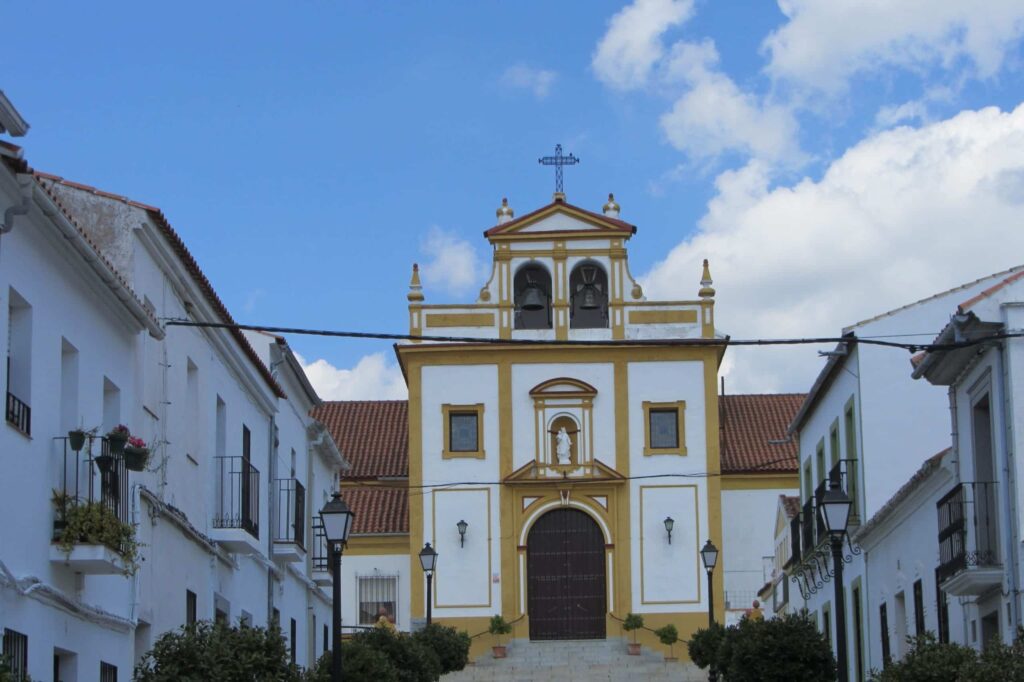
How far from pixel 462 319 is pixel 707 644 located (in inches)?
750

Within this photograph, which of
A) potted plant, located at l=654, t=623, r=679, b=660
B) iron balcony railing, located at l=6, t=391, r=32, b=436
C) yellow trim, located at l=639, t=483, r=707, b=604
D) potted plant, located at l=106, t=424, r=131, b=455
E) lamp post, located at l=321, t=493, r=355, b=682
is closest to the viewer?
iron balcony railing, located at l=6, t=391, r=32, b=436

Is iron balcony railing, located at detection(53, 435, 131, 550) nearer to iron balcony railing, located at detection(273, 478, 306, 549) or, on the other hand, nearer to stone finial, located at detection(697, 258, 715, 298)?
iron balcony railing, located at detection(273, 478, 306, 549)

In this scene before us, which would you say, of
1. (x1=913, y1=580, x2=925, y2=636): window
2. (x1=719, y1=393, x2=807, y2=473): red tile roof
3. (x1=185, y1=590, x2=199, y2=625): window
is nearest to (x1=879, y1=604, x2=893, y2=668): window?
(x1=913, y1=580, x2=925, y2=636): window

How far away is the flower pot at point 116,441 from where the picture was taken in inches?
612

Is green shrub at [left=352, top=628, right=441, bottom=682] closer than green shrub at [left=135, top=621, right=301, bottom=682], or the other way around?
green shrub at [left=135, top=621, right=301, bottom=682]

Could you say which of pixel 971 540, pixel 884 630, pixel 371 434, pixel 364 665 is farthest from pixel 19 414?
pixel 371 434

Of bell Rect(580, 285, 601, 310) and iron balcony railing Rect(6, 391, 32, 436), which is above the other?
bell Rect(580, 285, 601, 310)

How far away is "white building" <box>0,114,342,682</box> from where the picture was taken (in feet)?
47.6

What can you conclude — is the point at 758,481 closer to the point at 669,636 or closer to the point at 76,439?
the point at 669,636

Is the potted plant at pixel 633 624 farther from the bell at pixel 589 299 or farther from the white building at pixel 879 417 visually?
the white building at pixel 879 417

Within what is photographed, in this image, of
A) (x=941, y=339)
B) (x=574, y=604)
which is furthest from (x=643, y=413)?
(x=941, y=339)

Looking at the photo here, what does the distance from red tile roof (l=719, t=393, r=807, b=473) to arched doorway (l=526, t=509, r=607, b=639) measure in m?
6.74

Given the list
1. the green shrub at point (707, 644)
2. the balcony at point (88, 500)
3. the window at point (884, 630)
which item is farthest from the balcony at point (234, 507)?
the green shrub at point (707, 644)

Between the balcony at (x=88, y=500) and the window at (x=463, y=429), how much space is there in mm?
32686
